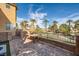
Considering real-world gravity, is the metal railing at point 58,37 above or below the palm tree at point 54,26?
below

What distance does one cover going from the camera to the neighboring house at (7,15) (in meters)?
2.33

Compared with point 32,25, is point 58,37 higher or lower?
lower

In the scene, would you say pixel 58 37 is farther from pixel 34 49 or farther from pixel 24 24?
pixel 24 24

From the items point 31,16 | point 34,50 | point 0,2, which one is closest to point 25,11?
point 31,16

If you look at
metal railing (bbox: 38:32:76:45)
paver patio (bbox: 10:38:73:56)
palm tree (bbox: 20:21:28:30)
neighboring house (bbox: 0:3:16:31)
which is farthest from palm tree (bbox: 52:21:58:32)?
neighboring house (bbox: 0:3:16:31)

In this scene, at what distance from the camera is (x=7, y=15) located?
235cm

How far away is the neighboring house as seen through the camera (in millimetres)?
2328

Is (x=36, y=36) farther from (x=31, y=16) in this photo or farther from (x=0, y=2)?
(x=0, y=2)

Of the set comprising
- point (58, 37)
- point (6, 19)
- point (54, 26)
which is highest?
point (6, 19)

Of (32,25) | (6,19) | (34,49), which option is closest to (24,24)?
(32,25)

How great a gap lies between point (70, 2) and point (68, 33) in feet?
1.38

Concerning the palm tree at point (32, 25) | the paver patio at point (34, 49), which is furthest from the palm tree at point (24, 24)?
the paver patio at point (34, 49)

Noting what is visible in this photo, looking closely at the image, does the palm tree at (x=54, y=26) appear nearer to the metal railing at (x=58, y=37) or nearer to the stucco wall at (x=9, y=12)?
the metal railing at (x=58, y=37)

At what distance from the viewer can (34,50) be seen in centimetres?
236
